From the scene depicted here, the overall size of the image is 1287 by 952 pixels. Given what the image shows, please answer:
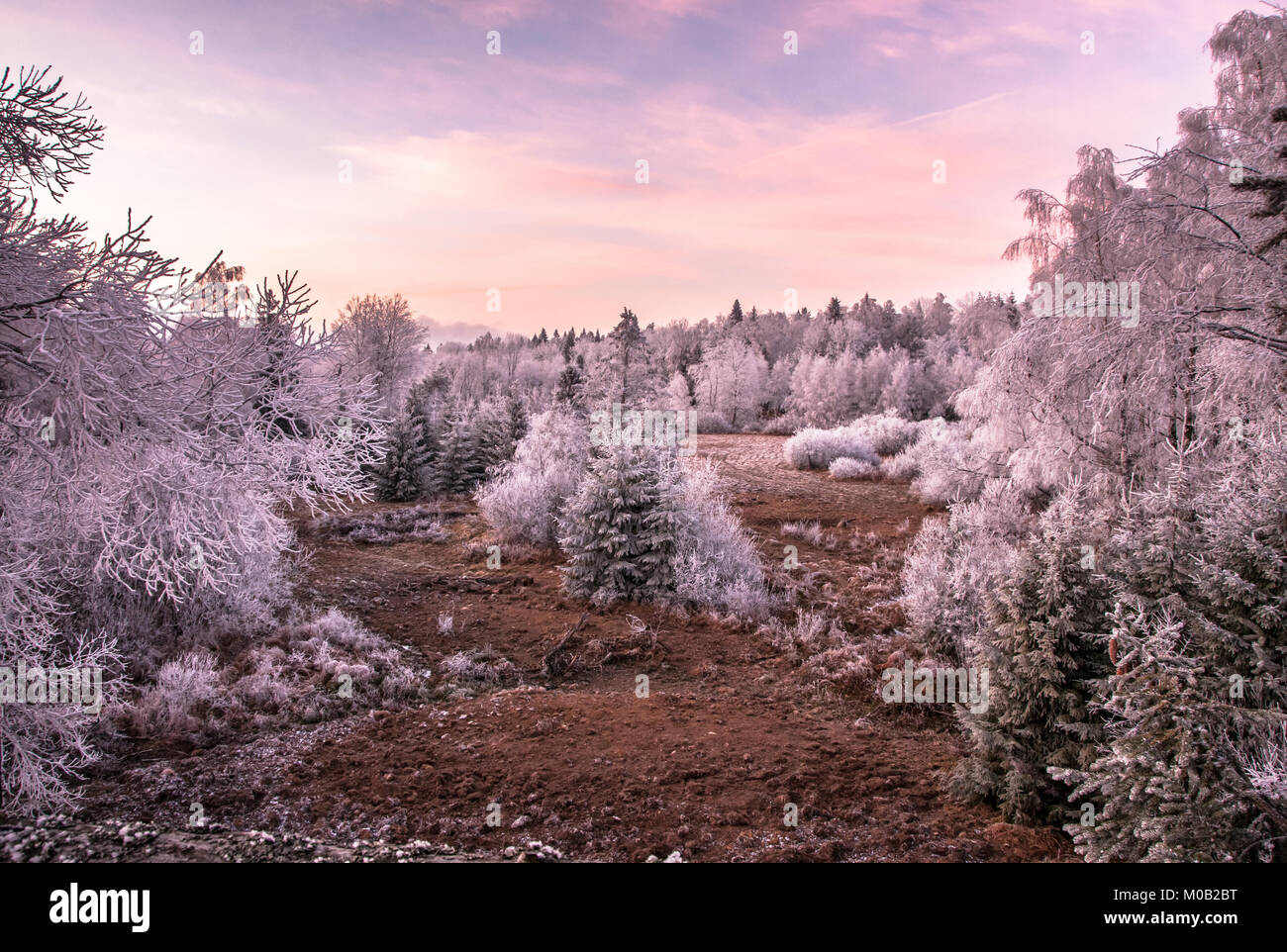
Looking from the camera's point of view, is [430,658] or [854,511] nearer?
[430,658]

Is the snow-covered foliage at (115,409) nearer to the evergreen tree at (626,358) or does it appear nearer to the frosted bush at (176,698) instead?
the frosted bush at (176,698)

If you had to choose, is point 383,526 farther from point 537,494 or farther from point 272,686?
point 272,686

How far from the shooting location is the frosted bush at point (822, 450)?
27.2 metres

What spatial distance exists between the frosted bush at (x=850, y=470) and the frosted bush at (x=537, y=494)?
423 inches

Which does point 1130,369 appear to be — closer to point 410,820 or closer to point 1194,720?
point 1194,720

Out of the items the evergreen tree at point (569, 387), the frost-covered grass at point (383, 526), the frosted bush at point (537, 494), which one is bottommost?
the frost-covered grass at point (383, 526)

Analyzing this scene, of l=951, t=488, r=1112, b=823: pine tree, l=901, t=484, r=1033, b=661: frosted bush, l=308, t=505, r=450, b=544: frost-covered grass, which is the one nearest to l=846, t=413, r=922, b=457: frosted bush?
l=901, t=484, r=1033, b=661: frosted bush

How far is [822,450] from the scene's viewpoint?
27.3m


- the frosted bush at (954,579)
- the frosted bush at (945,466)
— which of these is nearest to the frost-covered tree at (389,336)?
the frosted bush at (945,466)

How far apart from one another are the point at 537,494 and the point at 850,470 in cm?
1351

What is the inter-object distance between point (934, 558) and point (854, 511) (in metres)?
9.06

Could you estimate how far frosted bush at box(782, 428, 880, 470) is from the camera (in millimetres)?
27172

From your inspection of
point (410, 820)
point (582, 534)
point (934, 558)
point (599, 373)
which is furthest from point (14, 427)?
point (599, 373)

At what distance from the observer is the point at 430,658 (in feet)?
31.3
